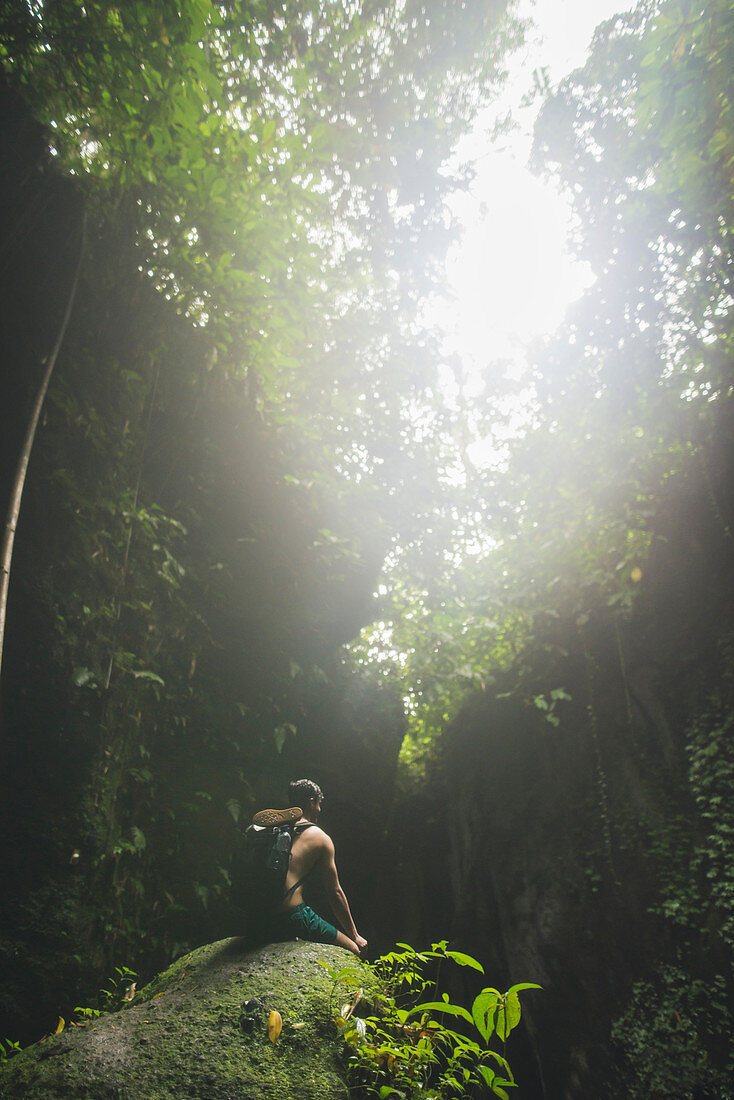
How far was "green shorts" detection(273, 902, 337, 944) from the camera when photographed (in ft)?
10.3

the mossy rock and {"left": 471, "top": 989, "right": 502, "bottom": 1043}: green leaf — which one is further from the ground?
{"left": 471, "top": 989, "right": 502, "bottom": 1043}: green leaf

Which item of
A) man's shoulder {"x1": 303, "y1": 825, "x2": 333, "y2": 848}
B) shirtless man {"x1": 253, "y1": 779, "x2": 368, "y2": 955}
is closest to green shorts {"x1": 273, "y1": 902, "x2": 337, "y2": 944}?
shirtless man {"x1": 253, "y1": 779, "x2": 368, "y2": 955}

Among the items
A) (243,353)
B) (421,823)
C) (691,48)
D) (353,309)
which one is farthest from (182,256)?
(421,823)

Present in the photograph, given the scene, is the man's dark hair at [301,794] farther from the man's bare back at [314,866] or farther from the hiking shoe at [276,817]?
the hiking shoe at [276,817]

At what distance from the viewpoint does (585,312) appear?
Result: 23.8ft

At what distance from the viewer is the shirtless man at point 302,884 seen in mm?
3232

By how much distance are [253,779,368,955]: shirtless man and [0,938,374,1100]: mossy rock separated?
56cm

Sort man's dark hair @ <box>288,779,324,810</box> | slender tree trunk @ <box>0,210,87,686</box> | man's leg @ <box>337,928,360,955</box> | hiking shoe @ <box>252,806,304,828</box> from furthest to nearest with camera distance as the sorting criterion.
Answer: man's dark hair @ <box>288,779,324,810</box> < man's leg @ <box>337,928,360,955</box> < hiking shoe @ <box>252,806,304,828</box> < slender tree trunk @ <box>0,210,87,686</box>

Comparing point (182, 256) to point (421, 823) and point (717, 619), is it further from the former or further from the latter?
point (421, 823)

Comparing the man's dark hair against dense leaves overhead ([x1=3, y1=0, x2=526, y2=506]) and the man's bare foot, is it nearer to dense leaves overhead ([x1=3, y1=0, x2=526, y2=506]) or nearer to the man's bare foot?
the man's bare foot

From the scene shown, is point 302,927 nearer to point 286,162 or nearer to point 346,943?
point 346,943

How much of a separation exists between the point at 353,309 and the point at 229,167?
570cm

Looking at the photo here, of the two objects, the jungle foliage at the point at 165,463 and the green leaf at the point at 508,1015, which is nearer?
the green leaf at the point at 508,1015

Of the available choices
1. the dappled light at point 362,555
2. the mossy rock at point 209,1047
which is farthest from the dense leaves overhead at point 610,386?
the mossy rock at point 209,1047
